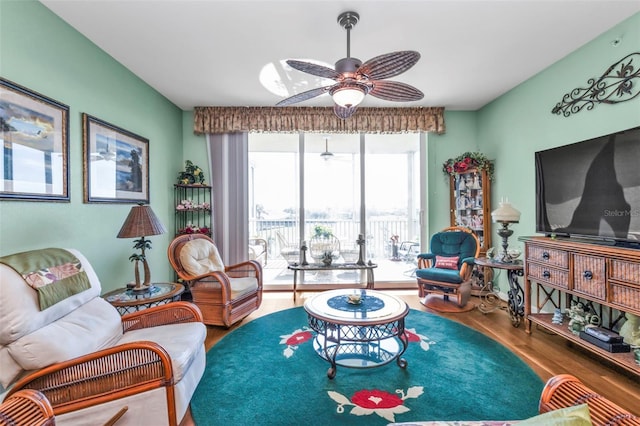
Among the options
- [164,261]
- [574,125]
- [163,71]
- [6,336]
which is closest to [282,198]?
[164,261]

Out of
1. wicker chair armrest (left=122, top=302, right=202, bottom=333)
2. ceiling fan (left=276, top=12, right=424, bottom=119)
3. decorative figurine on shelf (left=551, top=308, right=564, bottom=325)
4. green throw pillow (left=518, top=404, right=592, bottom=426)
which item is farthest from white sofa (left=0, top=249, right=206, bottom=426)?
decorative figurine on shelf (left=551, top=308, right=564, bottom=325)

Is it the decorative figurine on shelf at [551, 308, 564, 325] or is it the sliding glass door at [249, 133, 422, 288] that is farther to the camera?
the sliding glass door at [249, 133, 422, 288]


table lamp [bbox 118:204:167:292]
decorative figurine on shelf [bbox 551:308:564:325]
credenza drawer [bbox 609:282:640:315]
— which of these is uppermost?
table lamp [bbox 118:204:167:292]

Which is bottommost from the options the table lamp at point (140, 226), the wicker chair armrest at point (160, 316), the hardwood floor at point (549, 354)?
the hardwood floor at point (549, 354)

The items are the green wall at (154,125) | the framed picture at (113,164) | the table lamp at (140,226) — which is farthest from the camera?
the framed picture at (113,164)

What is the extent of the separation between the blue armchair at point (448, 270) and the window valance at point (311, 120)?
1.63 metres

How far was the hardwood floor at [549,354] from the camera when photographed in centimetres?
186

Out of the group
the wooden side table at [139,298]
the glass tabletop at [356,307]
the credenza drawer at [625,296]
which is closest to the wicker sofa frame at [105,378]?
the wooden side table at [139,298]

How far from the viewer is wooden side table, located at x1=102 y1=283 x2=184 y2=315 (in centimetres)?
210

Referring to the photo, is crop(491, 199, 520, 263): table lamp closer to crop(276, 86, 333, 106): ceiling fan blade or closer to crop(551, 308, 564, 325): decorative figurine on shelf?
crop(551, 308, 564, 325): decorative figurine on shelf

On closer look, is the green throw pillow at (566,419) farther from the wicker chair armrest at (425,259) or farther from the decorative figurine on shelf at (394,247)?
the decorative figurine on shelf at (394,247)

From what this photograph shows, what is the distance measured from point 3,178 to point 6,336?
101cm

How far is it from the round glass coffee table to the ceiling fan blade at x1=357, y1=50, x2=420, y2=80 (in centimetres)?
179

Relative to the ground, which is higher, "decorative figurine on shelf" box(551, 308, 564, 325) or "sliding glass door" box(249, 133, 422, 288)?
"sliding glass door" box(249, 133, 422, 288)
